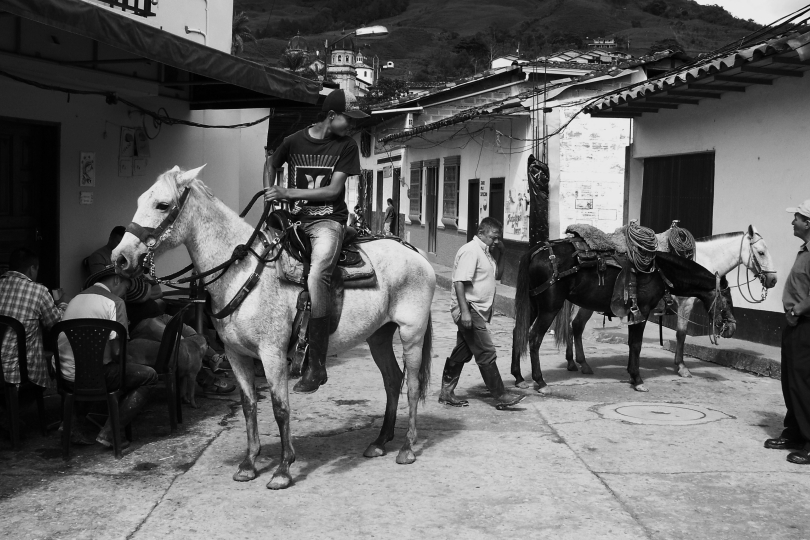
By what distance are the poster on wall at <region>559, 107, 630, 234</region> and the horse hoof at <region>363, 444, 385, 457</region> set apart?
1086 centimetres

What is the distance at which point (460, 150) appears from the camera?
2184 centimetres

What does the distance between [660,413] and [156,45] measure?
17.8 feet

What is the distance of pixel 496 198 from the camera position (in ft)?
62.1

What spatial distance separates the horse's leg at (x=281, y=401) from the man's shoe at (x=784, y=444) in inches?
147

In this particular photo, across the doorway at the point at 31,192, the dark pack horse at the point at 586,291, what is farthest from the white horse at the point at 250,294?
the doorway at the point at 31,192

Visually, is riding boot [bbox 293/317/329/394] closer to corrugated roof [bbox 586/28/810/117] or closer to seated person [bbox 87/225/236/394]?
seated person [bbox 87/225/236/394]

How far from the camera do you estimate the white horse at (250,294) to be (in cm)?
495

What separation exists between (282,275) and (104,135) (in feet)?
14.9

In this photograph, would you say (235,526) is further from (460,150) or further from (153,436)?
(460,150)

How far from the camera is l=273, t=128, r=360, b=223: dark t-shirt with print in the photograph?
218 inches

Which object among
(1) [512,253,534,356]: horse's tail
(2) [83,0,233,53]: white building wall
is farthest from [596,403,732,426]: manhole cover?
(2) [83,0,233,53]: white building wall

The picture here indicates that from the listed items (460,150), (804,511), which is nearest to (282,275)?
(804,511)

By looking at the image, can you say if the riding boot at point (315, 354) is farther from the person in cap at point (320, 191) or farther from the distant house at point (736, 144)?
the distant house at point (736, 144)

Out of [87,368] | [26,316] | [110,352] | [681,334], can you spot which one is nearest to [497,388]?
Answer: [681,334]
